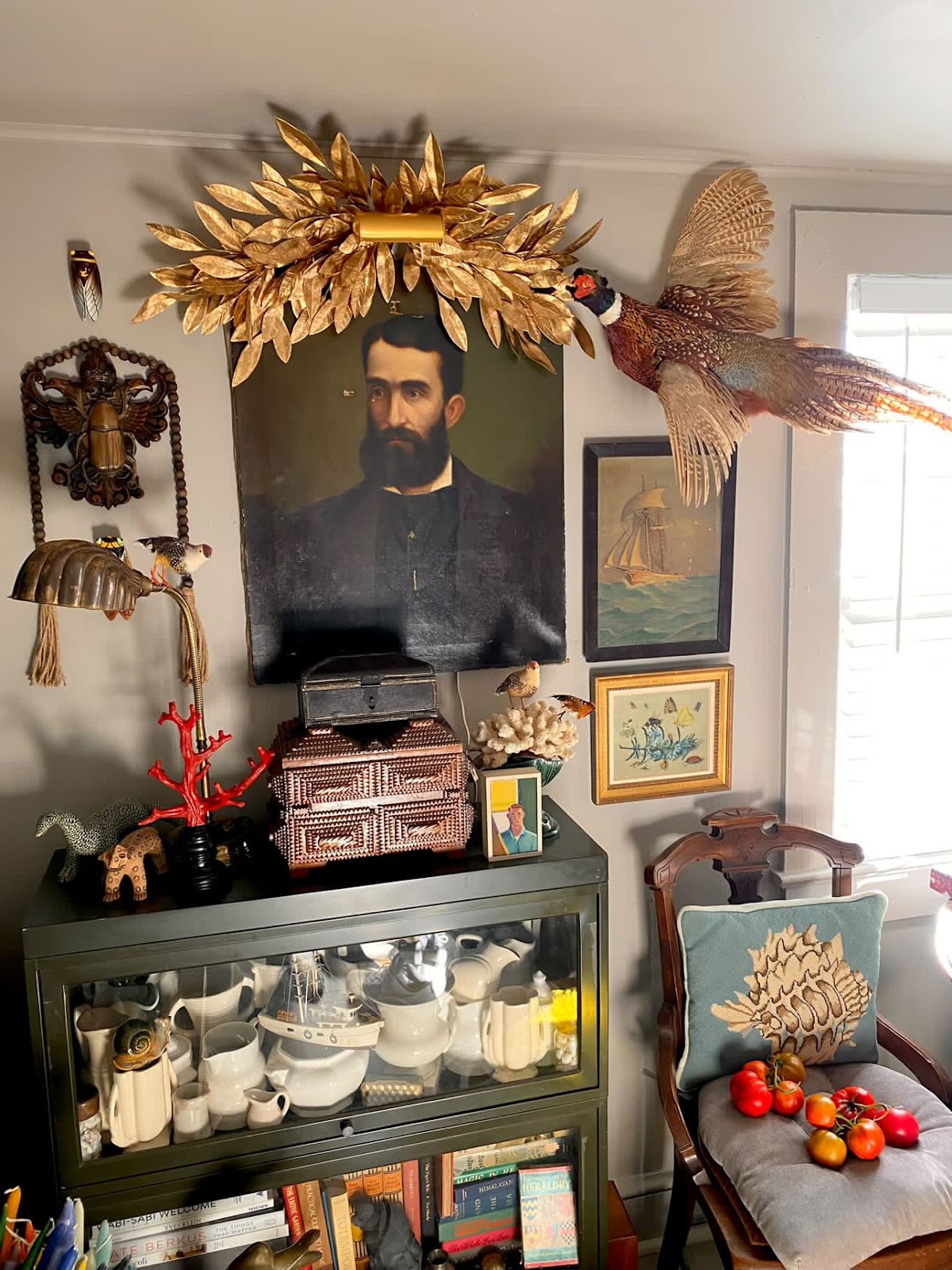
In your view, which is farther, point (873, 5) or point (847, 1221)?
point (847, 1221)

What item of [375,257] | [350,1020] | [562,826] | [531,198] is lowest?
[350,1020]

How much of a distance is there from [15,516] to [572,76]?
4.19 feet

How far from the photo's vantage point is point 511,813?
1.76 meters

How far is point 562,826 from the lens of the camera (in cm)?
191

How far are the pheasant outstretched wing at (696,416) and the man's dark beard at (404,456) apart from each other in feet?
1.56

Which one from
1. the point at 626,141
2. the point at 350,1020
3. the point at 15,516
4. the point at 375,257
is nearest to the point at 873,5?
the point at 626,141

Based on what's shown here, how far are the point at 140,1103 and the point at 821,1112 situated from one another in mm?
1291

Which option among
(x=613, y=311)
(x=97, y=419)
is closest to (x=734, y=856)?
(x=613, y=311)

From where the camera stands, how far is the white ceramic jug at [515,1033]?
1826 mm

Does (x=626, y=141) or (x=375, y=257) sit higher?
(x=626, y=141)

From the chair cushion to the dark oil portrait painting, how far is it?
42.2 inches

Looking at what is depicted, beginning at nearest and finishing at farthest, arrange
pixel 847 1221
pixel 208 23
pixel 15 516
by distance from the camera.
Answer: pixel 208 23 → pixel 847 1221 → pixel 15 516

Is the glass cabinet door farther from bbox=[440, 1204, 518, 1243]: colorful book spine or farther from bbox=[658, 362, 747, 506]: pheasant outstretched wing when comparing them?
bbox=[658, 362, 747, 506]: pheasant outstretched wing

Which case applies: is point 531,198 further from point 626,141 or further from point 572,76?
point 572,76
